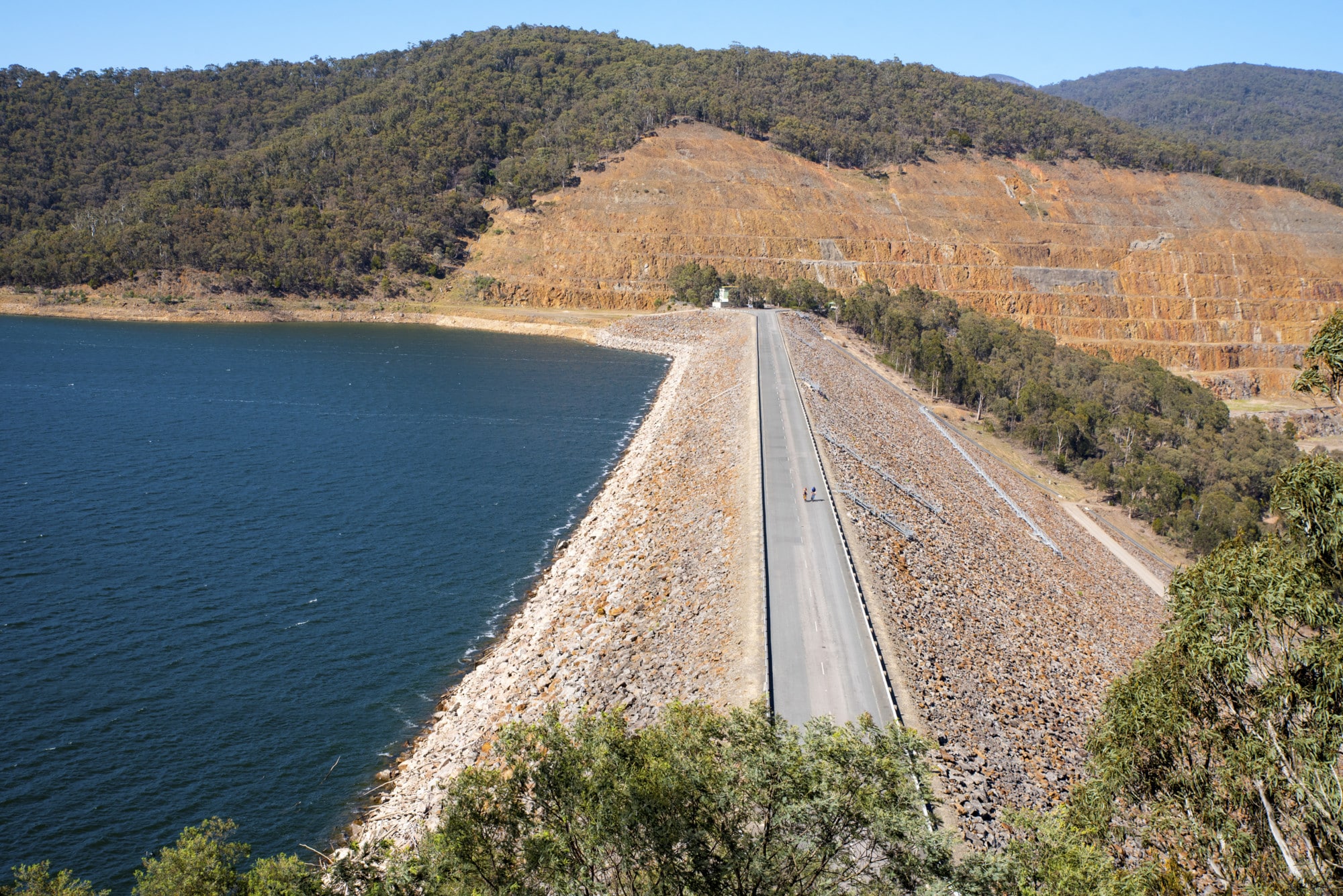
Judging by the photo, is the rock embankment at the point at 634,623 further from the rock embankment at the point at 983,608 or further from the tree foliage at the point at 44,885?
the tree foliage at the point at 44,885

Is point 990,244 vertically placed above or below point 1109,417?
above

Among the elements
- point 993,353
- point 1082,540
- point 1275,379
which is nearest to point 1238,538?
point 1082,540

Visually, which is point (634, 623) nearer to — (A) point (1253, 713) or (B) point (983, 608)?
(B) point (983, 608)

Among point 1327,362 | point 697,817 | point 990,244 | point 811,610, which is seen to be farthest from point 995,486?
point 990,244

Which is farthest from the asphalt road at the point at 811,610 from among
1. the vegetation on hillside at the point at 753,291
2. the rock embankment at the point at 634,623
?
the vegetation on hillside at the point at 753,291

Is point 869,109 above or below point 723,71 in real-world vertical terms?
below

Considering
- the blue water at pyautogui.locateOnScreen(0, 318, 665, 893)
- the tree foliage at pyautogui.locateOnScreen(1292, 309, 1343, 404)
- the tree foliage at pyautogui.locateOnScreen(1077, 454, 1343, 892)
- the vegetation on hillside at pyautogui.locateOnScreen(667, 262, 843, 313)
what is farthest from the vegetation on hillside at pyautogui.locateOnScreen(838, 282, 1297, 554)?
the tree foliage at pyautogui.locateOnScreen(1292, 309, 1343, 404)

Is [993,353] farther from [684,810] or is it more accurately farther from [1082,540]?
[684,810]
